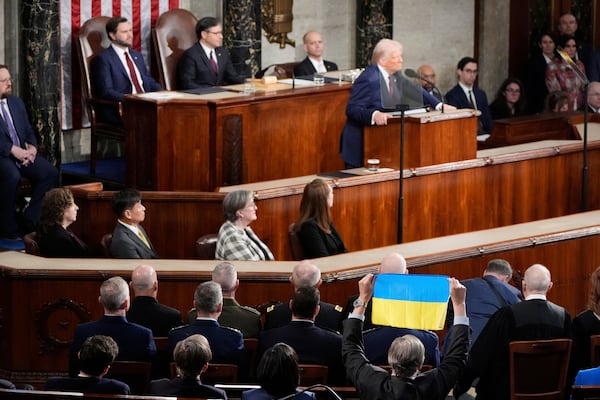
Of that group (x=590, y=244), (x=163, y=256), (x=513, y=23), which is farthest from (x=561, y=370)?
(x=513, y=23)

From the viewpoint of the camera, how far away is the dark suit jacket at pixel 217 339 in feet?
24.3

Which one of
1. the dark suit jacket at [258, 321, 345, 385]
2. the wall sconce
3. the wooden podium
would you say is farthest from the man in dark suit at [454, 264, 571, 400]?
the wall sconce

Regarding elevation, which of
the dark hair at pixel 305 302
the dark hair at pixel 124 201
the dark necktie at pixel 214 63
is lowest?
the dark hair at pixel 305 302

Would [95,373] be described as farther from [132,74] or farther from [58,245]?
[132,74]

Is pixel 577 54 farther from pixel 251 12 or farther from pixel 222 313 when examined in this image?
pixel 222 313

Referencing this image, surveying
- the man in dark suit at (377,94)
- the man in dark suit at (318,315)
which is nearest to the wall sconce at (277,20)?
the man in dark suit at (377,94)

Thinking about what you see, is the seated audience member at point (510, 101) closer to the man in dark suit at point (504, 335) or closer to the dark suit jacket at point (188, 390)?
the man in dark suit at point (504, 335)

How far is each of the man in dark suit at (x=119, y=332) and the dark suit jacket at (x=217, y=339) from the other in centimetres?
15

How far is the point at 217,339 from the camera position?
292 inches

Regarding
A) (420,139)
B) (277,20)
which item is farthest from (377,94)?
(277,20)

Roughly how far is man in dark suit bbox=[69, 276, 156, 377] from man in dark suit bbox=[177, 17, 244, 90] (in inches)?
230

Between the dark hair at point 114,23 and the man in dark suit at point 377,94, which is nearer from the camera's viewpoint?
the man in dark suit at point 377,94

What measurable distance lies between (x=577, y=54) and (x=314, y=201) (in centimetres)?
701

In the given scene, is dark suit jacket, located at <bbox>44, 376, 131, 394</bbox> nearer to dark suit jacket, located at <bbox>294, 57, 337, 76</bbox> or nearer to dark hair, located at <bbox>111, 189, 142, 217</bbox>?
dark hair, located at <bbox>111, 189, 142, 217</bbox>
